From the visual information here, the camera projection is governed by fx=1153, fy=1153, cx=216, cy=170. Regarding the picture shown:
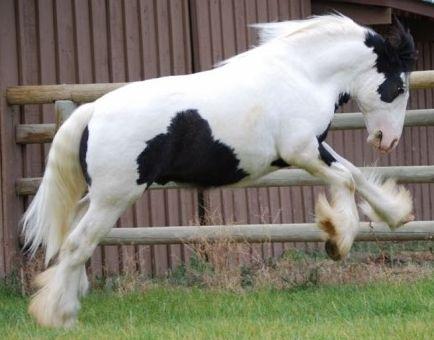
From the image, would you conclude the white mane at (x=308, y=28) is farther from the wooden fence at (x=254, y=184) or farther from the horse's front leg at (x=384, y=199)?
the wooden fence at (x=254, y=184)

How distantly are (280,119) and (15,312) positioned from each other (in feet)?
7.79

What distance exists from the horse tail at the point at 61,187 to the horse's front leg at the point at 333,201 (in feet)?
4.60

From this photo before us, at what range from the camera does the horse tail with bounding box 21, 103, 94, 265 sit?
7.52 m

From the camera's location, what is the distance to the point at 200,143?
7398 mm

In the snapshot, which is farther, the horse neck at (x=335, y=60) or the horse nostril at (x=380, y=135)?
the horse nostril at (x=380, y=135)

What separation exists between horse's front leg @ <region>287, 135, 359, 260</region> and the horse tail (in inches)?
55.2

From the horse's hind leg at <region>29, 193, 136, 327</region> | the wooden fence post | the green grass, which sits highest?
the wooden fence post

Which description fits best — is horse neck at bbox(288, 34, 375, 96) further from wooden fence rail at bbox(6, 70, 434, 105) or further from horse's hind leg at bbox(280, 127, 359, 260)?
wooden fence rail at bbox(6, 70, 434, 105)

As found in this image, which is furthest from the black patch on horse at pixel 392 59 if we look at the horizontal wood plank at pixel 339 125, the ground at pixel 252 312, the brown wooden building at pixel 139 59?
the brown wooden building at pixel 139 59

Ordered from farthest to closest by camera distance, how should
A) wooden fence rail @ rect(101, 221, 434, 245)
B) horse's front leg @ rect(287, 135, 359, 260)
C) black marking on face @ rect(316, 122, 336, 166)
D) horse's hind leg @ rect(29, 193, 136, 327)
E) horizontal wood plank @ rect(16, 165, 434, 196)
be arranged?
horizontal wood plank @ rect(16, 165, 434, 196), wooden fence rail @ rect(101, 221, 434, 245), black marking on face @ rect(316, 122, 336, 166), horse's front leg @ rect(287, 135, 359, 260), horse's hind leg @ rect(29, 193, 136, 327)

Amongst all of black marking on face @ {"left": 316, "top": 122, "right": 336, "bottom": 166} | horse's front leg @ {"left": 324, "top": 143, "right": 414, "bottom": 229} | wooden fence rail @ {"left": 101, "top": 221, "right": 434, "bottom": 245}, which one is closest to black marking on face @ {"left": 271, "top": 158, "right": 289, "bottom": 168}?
black marking on face @ {"left": 316, "top": 122, "right": 336, "bottom": 166}

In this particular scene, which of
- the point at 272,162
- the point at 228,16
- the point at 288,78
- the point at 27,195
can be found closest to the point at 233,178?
the point at 272,162

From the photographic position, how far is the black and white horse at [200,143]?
24.1ft

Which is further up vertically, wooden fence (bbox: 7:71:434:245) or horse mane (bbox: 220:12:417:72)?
horse mane (bbox: 220:12:417:72)
